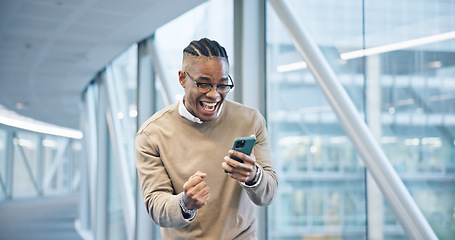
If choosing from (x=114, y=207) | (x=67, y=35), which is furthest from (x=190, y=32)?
(x=114, y=207)

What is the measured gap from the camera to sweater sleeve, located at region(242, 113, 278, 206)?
1864 mm

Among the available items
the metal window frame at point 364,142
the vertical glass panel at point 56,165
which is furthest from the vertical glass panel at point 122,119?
the vertical glass panel at point 56,165

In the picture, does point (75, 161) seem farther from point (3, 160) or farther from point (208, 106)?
point (208, 106)

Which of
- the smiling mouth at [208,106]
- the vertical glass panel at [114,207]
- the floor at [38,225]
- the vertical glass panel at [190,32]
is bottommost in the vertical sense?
the floor at [38,225]

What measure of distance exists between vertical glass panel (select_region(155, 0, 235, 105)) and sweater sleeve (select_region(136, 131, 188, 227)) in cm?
231

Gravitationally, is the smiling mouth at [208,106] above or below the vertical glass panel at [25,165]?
above

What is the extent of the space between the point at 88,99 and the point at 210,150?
924 centimetres

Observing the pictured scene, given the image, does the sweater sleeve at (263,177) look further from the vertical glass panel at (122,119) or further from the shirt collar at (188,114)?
the vertical glass panel at (122,119)

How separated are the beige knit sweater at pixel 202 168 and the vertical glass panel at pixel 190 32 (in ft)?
7.44

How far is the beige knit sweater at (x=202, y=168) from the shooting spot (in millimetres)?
1976

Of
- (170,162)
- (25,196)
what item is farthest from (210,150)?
(25,196)

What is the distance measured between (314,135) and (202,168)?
159 centimetres

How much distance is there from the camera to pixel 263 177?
186 centimetres

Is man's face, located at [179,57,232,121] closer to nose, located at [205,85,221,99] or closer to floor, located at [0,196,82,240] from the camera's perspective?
nose, located at [205,85,221,99]
